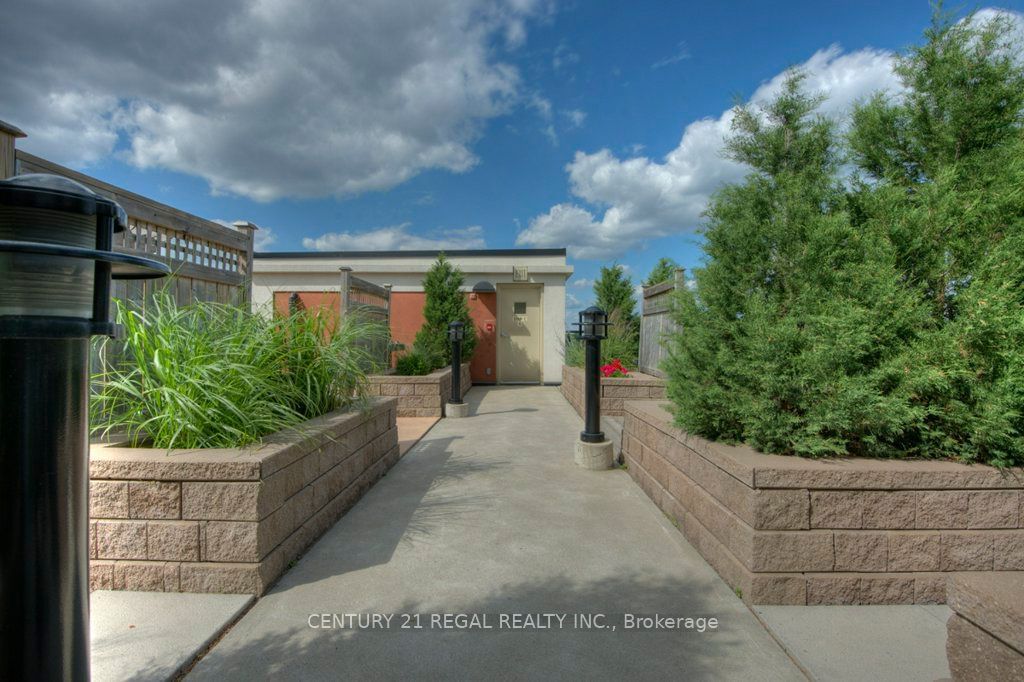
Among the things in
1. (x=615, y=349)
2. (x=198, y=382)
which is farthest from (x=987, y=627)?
(x=615, y=349)

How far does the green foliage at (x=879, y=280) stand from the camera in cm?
237

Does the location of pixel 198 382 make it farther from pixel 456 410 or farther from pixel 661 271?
pixel 661 271

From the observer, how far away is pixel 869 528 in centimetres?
227

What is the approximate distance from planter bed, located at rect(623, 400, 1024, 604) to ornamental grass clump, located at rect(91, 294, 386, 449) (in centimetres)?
245

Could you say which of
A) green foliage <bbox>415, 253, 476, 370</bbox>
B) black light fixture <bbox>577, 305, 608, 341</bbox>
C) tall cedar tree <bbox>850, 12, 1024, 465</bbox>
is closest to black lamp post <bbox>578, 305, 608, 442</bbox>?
black light fixture <bbox>577, 305, 608, 341</bbox>

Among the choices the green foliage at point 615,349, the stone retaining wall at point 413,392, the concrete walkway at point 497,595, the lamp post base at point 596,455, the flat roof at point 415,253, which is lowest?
the concrete walkway at point 497,595

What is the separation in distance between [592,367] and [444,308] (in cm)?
579

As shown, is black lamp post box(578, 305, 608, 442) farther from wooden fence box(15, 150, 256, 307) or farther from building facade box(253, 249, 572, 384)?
building facade box(253, 249, 572, 384)

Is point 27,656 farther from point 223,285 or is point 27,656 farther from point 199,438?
point 223,285

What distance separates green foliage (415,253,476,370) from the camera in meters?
9.91

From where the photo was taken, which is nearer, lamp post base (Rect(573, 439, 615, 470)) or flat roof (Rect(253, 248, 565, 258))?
lamp post base (Rect(573, 439, 615, 470))

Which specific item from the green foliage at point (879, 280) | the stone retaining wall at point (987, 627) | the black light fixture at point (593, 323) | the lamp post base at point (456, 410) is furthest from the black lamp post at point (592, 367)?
the stone retaining wall at point (987, 627)

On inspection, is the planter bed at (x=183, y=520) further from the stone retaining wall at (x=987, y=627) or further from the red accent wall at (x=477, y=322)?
the red accent wall at (x=477, y=322)

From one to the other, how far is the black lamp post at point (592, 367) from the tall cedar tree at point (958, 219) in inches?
95.8
